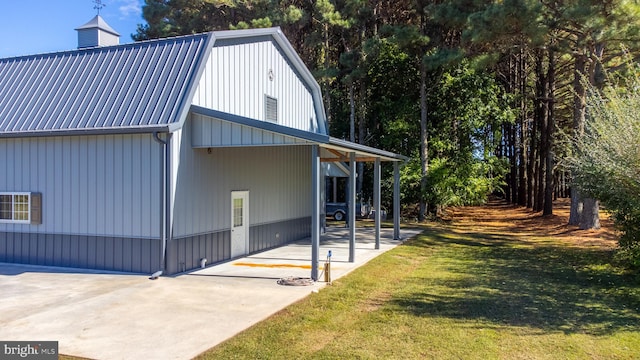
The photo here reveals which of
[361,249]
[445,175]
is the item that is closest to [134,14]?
[445,175]

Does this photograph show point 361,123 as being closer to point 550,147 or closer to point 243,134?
point 550,147

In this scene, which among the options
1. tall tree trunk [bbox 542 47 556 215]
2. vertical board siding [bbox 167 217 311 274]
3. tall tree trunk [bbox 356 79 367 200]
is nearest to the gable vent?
vertical board siding [bbox 167 217 311 274]

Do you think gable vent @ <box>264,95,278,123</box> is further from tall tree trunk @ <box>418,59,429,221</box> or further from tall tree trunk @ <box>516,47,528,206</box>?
tall tree trunk @ <box>516,47,528,206</box>

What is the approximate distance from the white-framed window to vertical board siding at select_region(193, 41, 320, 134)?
4076 mm

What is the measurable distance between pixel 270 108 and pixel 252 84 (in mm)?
1114

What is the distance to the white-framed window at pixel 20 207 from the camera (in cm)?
1005

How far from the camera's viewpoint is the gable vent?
42.4ft

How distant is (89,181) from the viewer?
966 centimetres

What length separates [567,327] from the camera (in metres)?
6.23

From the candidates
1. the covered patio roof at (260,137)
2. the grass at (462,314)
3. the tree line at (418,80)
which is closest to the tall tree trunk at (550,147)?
the tree line at (418,80)

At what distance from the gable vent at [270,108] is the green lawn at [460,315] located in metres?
4.91

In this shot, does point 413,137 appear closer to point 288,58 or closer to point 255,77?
point 288,58

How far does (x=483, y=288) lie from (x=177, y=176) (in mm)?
6098
